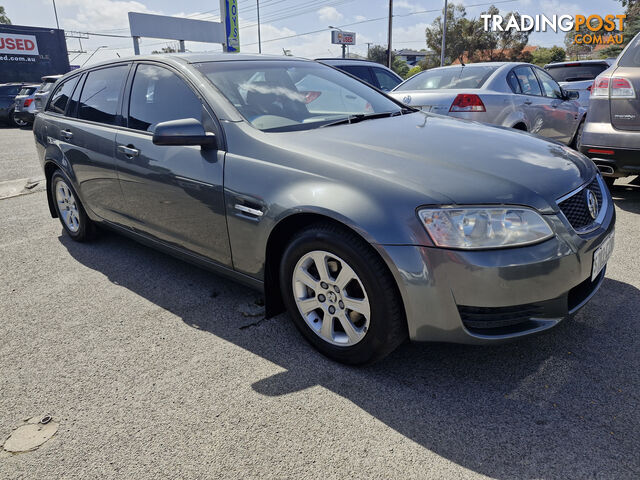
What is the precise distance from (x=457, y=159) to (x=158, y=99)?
1985 mm

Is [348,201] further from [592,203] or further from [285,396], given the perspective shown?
[592,203]

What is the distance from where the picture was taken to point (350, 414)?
2.17 metres

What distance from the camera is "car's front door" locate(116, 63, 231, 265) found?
283 centimetres

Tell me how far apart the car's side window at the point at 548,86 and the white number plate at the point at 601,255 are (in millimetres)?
4877

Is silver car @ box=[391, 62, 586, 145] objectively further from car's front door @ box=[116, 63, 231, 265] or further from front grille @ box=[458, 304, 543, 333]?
front grille @ box=[458, 304, 543, 333]

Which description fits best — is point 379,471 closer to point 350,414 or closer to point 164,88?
point 350,414

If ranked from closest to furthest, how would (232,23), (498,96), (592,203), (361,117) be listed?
(592,203) → (361,117) → (498,96) → (232,23)

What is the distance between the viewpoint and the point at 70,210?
14.7 feet

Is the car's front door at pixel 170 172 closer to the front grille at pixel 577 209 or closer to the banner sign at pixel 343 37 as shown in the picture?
the front grille at pixel 577 209

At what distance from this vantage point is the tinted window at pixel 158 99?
3028mm

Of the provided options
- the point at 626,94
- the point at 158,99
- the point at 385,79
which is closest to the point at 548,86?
the point at 626,94

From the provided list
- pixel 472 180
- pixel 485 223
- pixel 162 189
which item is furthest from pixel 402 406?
pixel 162 189

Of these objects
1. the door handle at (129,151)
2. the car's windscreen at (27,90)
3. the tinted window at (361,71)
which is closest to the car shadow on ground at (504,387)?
the door handle at (129,151)

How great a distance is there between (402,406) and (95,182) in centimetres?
287
